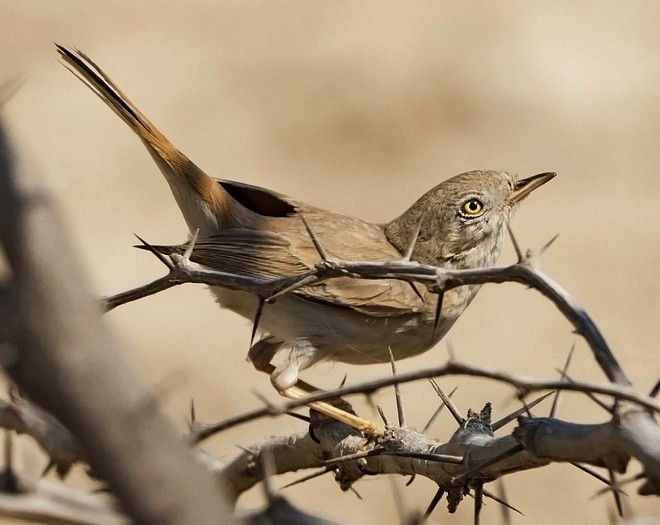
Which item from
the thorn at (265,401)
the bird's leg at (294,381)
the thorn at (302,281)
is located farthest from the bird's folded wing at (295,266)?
the thorn at (265,401)

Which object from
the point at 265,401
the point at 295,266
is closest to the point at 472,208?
the point at 295,266

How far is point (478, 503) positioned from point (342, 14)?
34.5ft

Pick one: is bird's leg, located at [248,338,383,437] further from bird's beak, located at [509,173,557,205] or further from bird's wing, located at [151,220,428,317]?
bird's beak, located at [509,173,557,205]

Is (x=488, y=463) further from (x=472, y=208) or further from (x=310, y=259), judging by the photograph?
(x=472, y=208)

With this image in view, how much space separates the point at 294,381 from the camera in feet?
15.5

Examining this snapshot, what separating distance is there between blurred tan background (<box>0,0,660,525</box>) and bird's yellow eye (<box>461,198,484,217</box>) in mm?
3163

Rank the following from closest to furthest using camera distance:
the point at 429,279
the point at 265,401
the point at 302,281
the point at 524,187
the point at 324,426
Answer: the point at 265,401, the point at 429,279, the point at 302,281, the point at 324,426, the point at 524,187

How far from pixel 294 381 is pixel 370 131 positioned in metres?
7.12

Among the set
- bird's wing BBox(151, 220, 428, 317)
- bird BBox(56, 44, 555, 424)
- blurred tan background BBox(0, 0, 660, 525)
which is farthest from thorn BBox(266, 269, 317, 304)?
blurred tan background BBox(0, 0, 660, 525)

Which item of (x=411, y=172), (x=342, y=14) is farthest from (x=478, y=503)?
(x=342, y=14)

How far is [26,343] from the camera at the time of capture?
3.16 feet

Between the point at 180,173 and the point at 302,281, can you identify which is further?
the point at 180,173

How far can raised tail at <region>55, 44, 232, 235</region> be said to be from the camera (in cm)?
485

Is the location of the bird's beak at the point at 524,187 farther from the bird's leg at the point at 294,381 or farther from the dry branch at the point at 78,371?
the dry branch at the point at 78,371
